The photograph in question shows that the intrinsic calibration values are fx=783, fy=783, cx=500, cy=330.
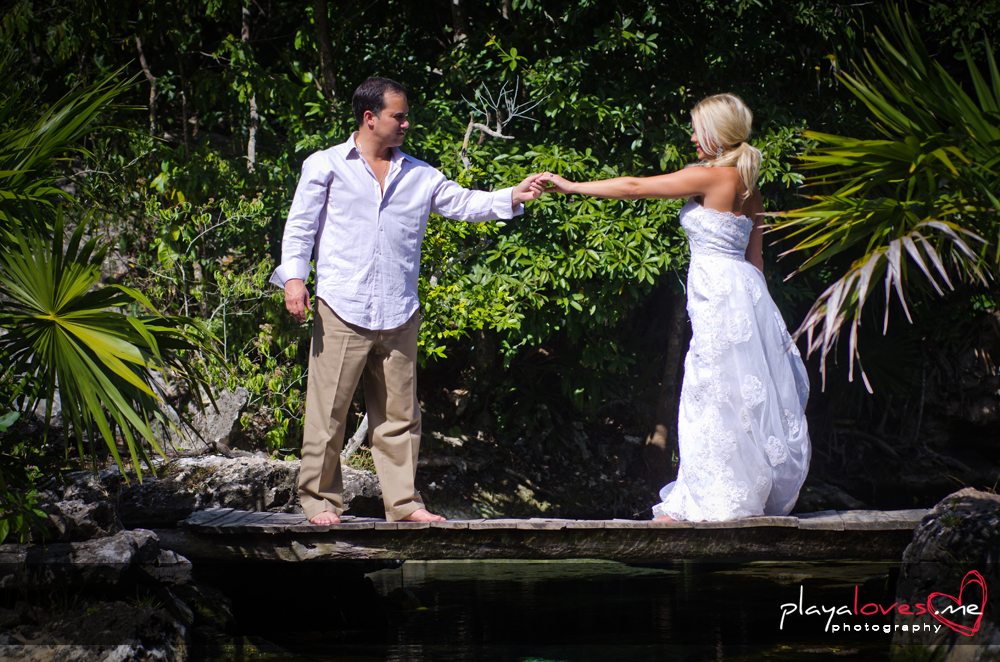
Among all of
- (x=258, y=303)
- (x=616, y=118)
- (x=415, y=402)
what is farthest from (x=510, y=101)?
(x=415, y=402)

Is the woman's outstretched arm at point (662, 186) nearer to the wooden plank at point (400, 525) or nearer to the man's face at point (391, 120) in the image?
Result: the man's face at point (391, 120)

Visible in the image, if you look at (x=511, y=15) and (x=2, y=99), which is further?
(x=511, y=15)

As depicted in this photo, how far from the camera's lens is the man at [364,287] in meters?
3.61

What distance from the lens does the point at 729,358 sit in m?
3.62

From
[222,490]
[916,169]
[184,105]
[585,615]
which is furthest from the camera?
[184,105]

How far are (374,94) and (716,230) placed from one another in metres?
1.71

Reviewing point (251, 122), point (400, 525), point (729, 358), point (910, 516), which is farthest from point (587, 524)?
point (251, 122)

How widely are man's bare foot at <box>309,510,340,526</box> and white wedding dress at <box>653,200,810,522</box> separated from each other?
1532mm

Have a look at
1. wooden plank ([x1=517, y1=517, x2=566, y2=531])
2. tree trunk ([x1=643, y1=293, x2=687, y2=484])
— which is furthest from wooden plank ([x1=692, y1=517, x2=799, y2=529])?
tree trunk ([x1=643, y1=293, x2=687, y2=484])

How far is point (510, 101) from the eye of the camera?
6.29 meters

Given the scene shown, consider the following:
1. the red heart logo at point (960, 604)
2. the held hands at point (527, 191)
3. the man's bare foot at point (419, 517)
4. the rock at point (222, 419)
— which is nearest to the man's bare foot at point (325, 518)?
the man's bare foot at point (419, 517)

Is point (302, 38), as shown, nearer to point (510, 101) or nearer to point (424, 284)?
point (510, 101)

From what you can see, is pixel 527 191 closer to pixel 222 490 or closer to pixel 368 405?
pixel 368 405

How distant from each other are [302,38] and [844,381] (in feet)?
20.9
